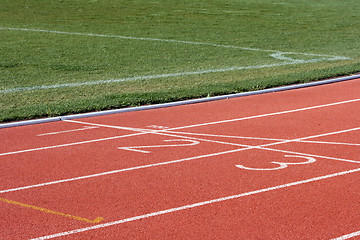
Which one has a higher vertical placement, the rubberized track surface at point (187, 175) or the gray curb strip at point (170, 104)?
the rubberized track surface at point (187, 175)

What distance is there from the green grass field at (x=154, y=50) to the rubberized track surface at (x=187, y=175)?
2.07m

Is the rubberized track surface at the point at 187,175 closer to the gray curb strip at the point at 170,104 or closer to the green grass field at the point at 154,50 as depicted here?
the gray curb strip at the point at 170,104

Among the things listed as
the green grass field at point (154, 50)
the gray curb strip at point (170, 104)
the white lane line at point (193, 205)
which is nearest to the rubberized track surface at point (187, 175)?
the white lane line at point (193, 205)

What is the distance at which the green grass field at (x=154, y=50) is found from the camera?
13828 millimetres

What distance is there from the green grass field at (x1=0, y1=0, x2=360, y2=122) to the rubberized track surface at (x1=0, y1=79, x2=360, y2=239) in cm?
207

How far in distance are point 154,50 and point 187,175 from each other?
13.1 metres

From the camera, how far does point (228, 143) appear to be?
9453 millimetres

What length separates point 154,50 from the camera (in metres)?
20.5

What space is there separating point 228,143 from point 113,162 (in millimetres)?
2016

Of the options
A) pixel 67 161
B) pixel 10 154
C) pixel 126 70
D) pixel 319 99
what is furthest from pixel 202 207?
pixel 126 70

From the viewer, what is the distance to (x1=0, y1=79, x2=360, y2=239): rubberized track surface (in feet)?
20.1

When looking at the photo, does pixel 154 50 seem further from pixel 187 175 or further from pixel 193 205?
pixel 193 205

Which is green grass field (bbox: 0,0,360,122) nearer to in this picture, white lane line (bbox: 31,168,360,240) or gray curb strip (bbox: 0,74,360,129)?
gray curb strip (bbox: 0,74,360,129)

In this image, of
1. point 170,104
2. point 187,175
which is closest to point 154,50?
point 170,104
